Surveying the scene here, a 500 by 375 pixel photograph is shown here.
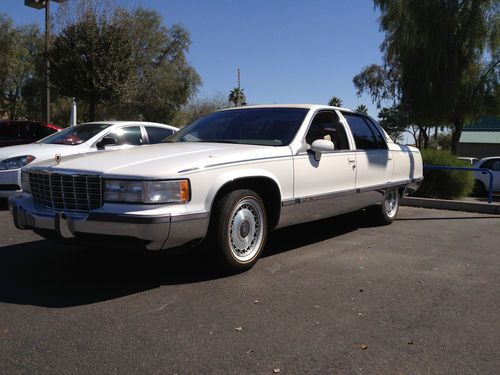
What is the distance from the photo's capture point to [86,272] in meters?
4.72

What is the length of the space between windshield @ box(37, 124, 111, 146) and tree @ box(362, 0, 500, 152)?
18.5 meters

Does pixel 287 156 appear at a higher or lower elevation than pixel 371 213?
higher

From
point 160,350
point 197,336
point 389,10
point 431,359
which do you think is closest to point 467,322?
point 431,359

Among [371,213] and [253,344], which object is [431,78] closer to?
[371,213]

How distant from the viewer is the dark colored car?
36.5 feet

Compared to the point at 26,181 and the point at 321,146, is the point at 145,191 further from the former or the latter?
the point at 321,146

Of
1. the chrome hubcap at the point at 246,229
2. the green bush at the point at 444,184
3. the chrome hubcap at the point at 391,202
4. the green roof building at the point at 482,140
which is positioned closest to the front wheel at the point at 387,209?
the chrome hubcap at the point at 391,202

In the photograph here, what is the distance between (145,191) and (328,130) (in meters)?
2.76

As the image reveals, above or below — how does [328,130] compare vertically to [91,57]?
below

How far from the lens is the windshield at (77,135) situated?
8.79 metres

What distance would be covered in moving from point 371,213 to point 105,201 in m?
4.40

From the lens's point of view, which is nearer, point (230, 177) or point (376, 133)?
point (230, 177)

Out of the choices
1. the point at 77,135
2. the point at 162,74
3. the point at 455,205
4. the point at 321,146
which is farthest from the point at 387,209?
the point at 162,74

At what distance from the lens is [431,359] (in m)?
3.02
